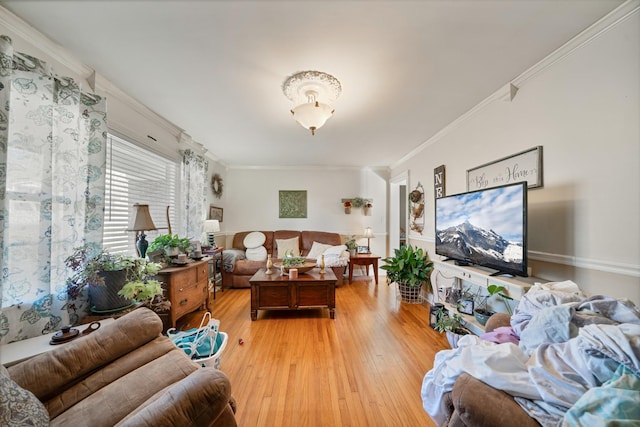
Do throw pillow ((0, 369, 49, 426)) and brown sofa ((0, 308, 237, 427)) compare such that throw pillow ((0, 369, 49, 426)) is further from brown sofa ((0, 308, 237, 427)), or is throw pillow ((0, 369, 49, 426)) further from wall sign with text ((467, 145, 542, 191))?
wall sign with text ((467, 145, 542, 191))

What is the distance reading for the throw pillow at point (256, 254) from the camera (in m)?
4.56

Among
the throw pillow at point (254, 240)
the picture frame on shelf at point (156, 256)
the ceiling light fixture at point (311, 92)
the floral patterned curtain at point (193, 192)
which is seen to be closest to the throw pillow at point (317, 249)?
the throw pillow at point (254, 240)

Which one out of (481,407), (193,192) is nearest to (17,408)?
(481,407)

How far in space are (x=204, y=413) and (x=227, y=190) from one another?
4.93 metres

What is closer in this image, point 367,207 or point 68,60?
point 68,60

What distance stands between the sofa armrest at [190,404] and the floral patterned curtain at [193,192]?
9.62 feet

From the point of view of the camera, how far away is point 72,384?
1091mm

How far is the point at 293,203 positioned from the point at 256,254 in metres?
1.43

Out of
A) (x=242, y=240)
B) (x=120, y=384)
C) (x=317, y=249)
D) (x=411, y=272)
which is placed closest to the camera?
(x=120, y=384)

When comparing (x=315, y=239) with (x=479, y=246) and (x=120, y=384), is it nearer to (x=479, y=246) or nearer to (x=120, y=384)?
(x=479, y=246)

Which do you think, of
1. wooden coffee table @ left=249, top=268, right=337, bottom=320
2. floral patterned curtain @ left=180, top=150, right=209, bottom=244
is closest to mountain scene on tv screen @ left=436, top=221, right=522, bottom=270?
wooden coffee table @ left=249, top=268, right=337, bottom=320

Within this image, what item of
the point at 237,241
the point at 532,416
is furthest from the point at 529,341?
the point at 237,241

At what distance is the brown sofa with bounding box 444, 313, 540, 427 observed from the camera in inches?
32.1

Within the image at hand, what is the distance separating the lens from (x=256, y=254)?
4.62m
